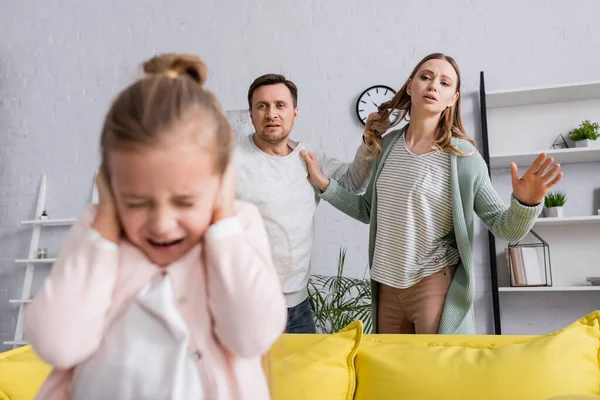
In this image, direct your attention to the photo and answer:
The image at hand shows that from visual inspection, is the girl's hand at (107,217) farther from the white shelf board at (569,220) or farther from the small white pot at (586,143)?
the small white pot at (586,143)

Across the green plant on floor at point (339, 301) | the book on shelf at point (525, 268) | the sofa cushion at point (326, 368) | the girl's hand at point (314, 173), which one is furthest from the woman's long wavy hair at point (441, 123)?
the book on shelf at point (525, 268)

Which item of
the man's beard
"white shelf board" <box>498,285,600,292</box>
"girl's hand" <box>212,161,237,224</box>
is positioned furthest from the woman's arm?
"girl's hand" <box>212,161,237,224</box>

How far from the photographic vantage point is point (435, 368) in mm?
1464

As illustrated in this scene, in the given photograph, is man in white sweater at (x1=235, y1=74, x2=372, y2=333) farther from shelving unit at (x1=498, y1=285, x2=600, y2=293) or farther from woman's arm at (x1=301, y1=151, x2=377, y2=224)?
shelving unit at (x1=498, y1=285, x2=600, y2=293)

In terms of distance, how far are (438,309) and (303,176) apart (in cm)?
69

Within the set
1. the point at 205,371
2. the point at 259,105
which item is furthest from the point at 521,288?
the point at 205,371

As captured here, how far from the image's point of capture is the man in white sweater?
6.94ft

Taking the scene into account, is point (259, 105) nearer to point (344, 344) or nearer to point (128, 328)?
point (344, 344)

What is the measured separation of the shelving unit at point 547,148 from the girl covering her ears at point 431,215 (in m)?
1.27

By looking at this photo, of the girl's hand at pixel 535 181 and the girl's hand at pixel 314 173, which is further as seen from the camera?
the girl's hand at pixel 314 173

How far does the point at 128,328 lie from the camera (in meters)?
0.62

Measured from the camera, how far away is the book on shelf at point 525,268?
3227 millimetres

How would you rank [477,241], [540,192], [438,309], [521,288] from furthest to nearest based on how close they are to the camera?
1. [477,241]
2. [521,288]
3. [438,309]
4. [540,192]

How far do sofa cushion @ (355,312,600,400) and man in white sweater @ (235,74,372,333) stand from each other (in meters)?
0.61
